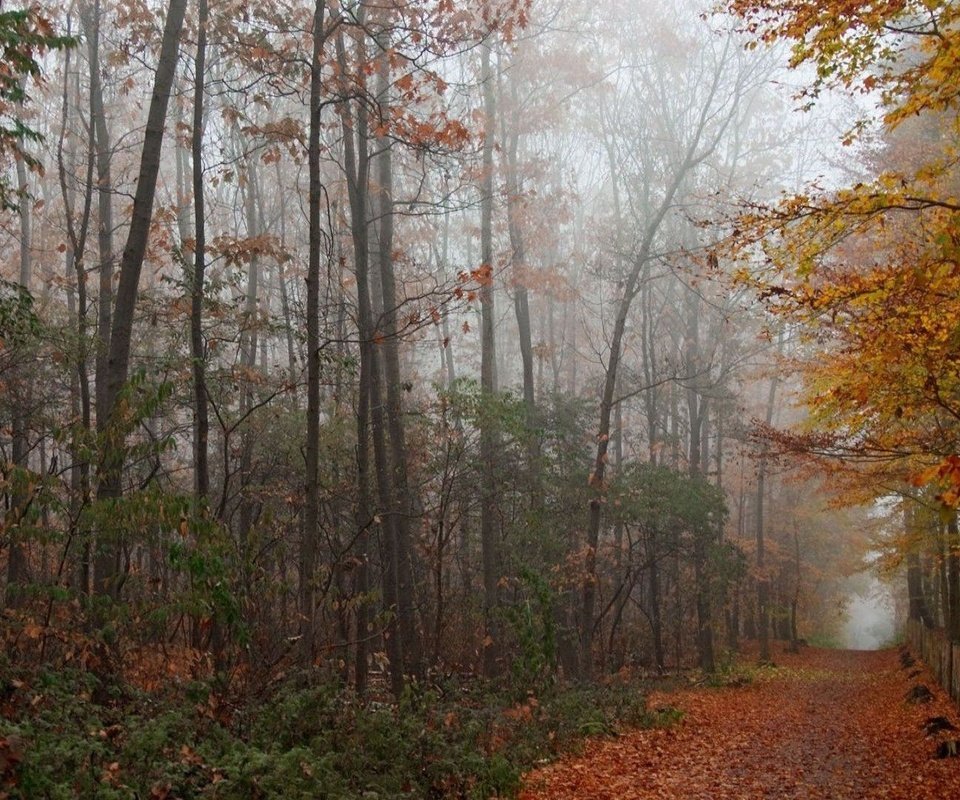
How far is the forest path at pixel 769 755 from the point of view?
28.4 feet

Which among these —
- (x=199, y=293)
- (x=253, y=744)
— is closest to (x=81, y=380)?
(x=199, y=293)

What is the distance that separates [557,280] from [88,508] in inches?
572

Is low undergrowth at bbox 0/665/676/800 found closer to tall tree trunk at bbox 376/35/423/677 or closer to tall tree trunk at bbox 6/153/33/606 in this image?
tall tree trunk at bbox 6/153/33/606

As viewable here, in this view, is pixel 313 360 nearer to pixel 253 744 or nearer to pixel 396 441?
pixel 253 744

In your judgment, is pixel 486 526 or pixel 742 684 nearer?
pixel 486 526

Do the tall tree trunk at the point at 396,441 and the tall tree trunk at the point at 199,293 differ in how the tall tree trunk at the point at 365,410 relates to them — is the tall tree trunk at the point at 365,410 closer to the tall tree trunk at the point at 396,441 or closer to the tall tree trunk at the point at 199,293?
the tall tree trunk at the point at 396,441

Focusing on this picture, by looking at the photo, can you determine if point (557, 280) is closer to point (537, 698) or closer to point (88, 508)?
point (537, 698)

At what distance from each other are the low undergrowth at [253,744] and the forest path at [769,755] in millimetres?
737

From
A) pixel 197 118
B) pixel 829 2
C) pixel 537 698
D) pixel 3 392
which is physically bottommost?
pixel 537 698

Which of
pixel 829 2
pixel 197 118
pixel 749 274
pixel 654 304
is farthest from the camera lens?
pixel 654 304

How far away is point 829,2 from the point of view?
6328 mm

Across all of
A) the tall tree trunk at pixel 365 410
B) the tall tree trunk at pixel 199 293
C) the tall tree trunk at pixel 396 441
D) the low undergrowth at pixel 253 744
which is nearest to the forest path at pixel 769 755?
the low undergrowth at pixel 253 744

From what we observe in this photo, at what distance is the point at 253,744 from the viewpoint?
7070 mm

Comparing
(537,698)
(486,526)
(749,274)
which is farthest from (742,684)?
(749,274)
